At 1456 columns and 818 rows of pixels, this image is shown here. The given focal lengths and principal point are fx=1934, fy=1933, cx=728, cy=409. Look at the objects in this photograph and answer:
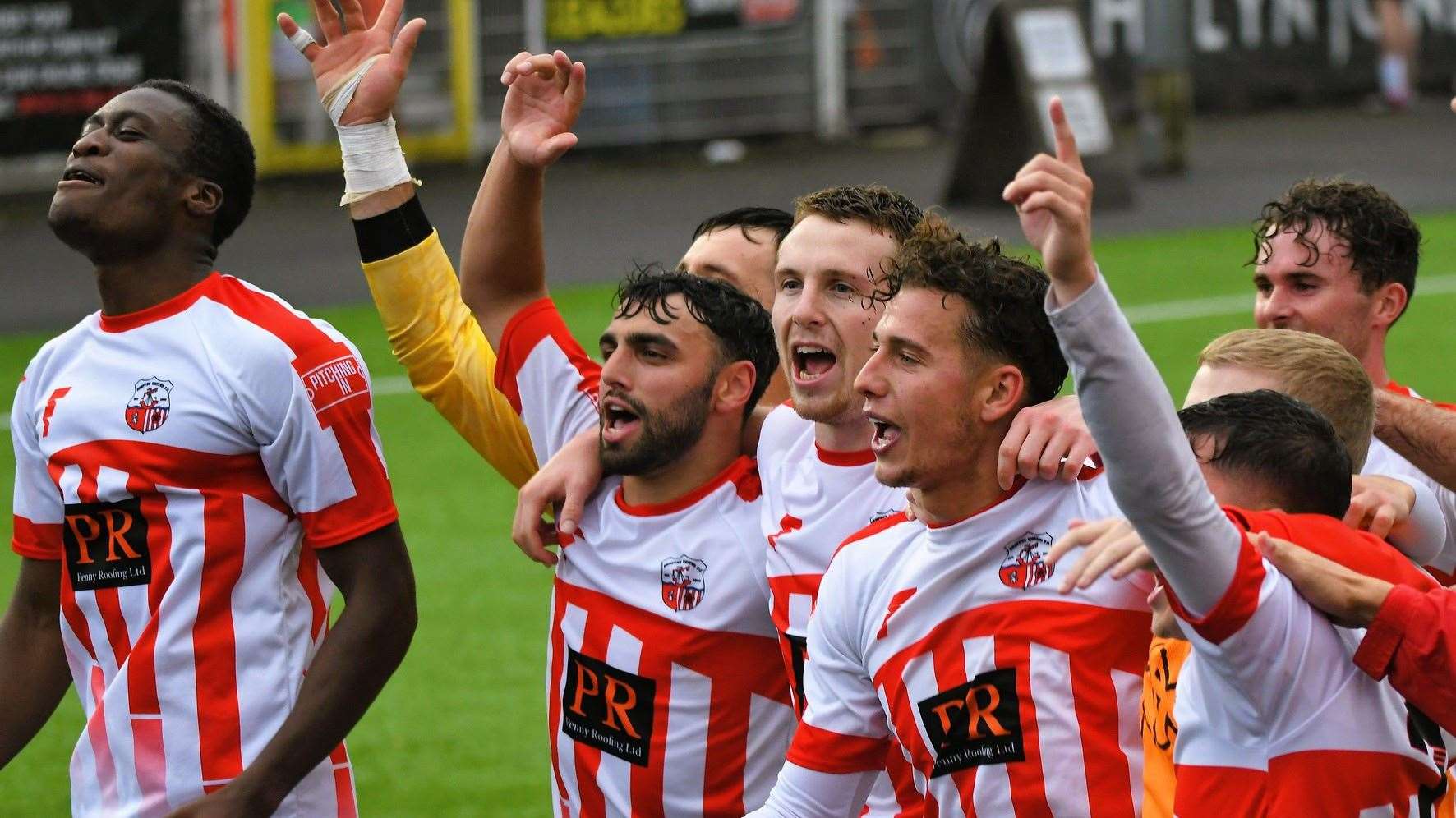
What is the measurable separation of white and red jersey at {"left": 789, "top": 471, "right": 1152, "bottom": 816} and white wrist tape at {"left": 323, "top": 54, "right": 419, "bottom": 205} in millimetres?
1546

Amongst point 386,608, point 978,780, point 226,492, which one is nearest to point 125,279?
point 226,492

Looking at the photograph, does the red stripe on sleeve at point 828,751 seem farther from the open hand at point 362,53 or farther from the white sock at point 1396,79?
the white sock at point 1396,79

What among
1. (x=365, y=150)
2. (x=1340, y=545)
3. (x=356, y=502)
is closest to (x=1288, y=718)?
(x=1340, y=545)

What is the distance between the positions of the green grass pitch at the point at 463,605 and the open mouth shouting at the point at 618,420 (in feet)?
4.82

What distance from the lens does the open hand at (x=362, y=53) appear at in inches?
176

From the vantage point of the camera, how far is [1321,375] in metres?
3.88

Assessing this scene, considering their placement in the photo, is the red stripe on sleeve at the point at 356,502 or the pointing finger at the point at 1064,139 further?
the red stripe on sleeve at the point at 356,502

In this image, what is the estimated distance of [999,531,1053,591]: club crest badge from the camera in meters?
3.59

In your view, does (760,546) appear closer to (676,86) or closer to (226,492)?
(226,492)

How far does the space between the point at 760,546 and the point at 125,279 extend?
1492mm

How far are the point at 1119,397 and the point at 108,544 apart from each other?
223 centimetres

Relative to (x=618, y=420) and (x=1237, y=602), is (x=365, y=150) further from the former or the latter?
(x=1237, y=602)

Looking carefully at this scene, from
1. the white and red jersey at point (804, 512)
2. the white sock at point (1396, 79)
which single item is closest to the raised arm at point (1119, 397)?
the white and red jersey at point (804, 512)

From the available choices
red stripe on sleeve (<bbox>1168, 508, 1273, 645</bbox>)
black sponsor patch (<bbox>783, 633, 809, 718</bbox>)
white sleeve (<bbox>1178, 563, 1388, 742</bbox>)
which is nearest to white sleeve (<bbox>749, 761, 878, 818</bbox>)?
black sponsor patch (<bbox>783, 633, 809, 718</bbox>)
